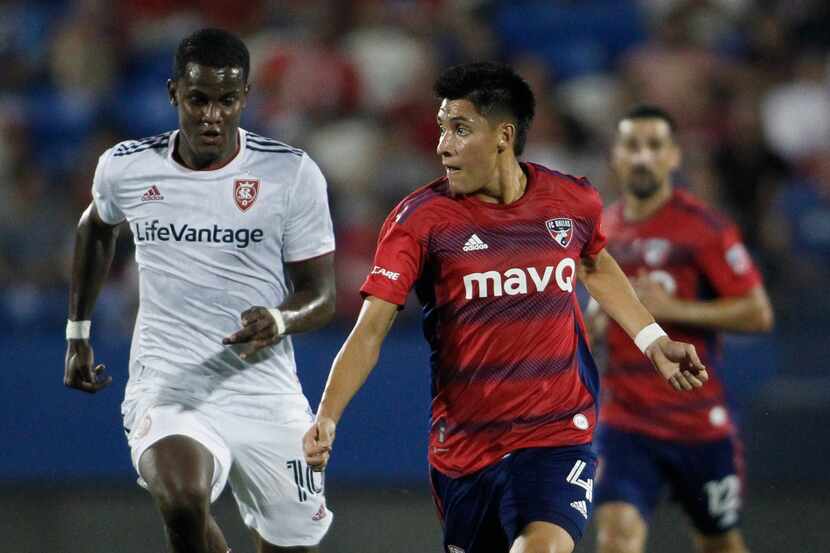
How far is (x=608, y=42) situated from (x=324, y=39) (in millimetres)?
2500

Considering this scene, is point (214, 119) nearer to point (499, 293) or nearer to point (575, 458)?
point (499, 293)

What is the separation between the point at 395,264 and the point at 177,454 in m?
1.10

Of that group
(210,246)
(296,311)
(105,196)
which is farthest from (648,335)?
(105,196)

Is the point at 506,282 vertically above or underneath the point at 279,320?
above

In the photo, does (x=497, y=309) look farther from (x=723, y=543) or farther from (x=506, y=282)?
(x=723, y=543)

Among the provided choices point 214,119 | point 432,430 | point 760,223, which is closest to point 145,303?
point 214,119

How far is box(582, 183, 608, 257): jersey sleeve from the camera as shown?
207 inches

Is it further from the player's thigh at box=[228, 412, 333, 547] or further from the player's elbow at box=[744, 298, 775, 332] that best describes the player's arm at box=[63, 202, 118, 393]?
the player's elbow at box=[744, 298, 775, 332]

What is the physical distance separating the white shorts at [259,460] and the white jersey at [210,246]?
0.35 ft

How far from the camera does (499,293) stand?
16.5 feet

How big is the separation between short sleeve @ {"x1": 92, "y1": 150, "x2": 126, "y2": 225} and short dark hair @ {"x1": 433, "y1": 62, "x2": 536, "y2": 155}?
1.38 m

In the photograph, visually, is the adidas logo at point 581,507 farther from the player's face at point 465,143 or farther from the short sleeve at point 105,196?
the short sleeve at point 105,196

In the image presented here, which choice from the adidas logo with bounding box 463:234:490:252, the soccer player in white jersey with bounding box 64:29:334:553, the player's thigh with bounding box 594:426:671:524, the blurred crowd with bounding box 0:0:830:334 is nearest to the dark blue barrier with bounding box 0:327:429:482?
the blurred crowd with bounding box 0:0:830:334

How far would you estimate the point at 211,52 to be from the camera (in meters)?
5.29
